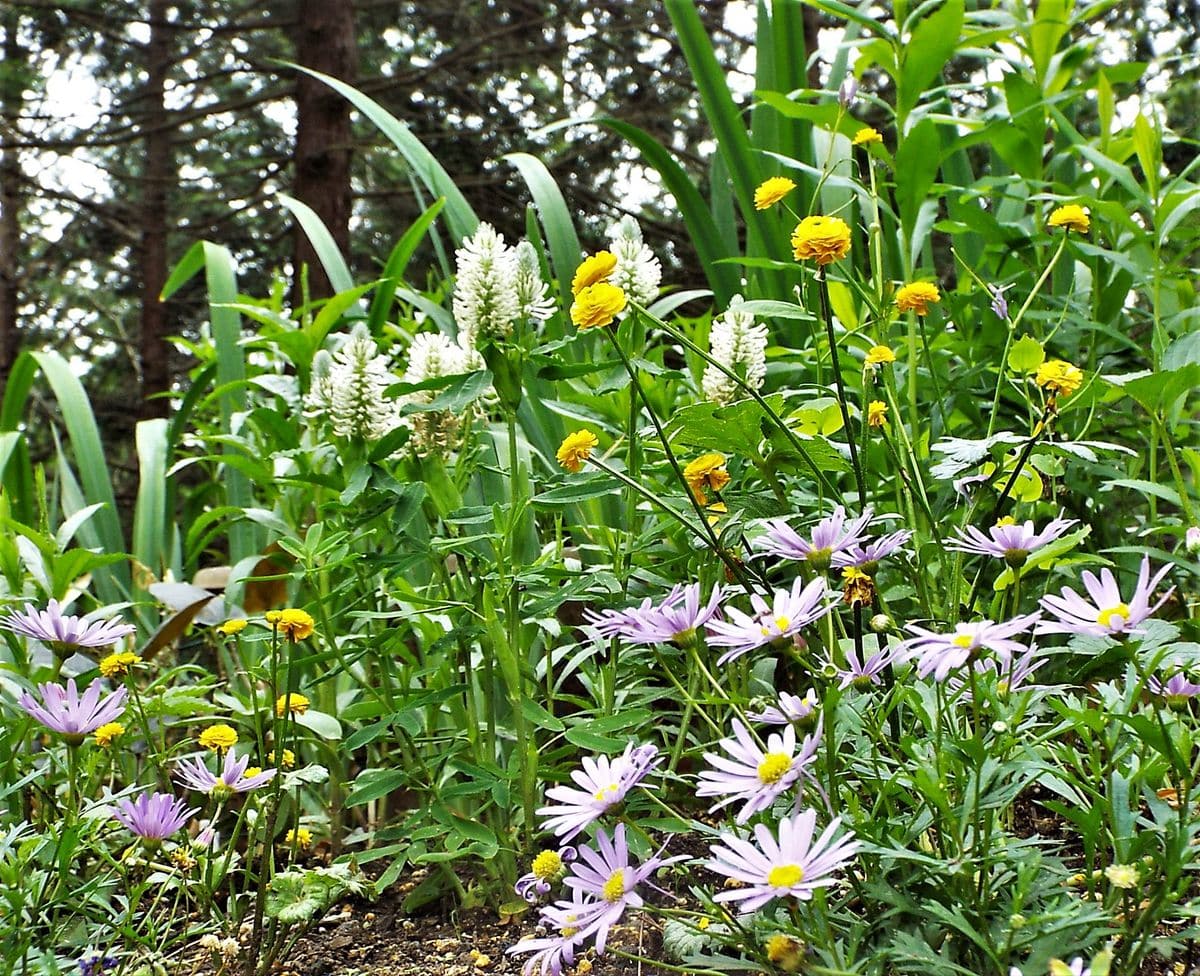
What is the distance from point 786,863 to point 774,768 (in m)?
0.06

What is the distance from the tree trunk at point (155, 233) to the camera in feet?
22.8

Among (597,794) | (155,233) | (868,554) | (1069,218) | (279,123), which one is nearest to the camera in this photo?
(597,794)

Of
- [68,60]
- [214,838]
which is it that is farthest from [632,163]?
[214,838]

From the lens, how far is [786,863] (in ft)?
2.03

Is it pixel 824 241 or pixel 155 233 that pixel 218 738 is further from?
pixel 155 233

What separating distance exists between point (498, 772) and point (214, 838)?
1.22 ft

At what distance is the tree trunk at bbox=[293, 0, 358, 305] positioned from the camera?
15.7 feet

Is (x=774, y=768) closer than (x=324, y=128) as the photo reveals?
Yes

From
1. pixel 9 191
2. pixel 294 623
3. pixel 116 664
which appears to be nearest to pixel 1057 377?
pixel 294 623

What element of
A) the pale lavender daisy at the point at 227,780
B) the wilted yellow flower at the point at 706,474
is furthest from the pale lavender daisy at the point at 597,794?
the pale lavender daisy at the point at 227,780

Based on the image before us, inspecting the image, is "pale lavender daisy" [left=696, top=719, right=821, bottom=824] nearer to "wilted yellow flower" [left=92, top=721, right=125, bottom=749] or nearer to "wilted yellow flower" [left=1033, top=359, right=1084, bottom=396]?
"wilted yellow flower" [left=1033, top=359, right=1084, bottom=396]

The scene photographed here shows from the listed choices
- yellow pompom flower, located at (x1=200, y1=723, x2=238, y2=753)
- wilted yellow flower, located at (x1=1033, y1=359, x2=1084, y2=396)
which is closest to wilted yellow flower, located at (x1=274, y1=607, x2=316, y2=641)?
yellow pompom flower, located at (x1=200, y1=723, x2=238, y2=753)

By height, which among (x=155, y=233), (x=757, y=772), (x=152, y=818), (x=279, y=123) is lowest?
(x=152, y=818)

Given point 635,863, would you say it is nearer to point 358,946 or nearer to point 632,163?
point 358,946
